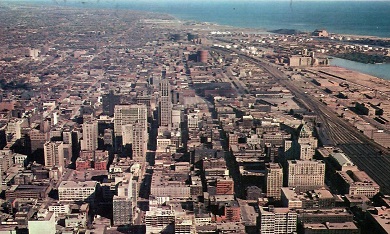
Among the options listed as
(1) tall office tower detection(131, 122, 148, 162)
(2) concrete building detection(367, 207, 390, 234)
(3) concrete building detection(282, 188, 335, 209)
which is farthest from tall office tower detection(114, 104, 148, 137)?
(2) concrete building detection(367, 207, 390, 234)

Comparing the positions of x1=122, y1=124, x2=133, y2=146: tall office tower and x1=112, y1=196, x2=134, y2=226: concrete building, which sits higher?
x1=122, y1=124, x2=133, y2=146: tall office tower

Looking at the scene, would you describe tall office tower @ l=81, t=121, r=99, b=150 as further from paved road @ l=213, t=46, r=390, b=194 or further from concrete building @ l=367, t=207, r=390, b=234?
concrete building @ l=367, t=207, r=390, b=234

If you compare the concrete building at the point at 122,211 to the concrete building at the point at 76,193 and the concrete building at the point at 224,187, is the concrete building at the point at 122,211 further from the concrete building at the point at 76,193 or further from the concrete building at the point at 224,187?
the concrete building at the point at 224,187

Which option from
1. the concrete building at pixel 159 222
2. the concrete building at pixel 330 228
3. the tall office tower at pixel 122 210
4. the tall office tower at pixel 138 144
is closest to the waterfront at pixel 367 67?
the tall office tower at pixel 138 144

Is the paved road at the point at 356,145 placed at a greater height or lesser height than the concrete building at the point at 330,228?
greater

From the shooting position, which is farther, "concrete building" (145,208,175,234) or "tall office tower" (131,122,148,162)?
"tall office tower" (131,122,148,162)

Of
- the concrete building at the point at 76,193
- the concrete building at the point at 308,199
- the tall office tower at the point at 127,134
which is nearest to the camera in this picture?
the concrete building at the point at 308,199

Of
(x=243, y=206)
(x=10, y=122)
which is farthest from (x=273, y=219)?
(x=10, y=122)

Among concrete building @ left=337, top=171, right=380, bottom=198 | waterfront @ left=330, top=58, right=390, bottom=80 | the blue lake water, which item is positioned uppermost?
the blue lake water
